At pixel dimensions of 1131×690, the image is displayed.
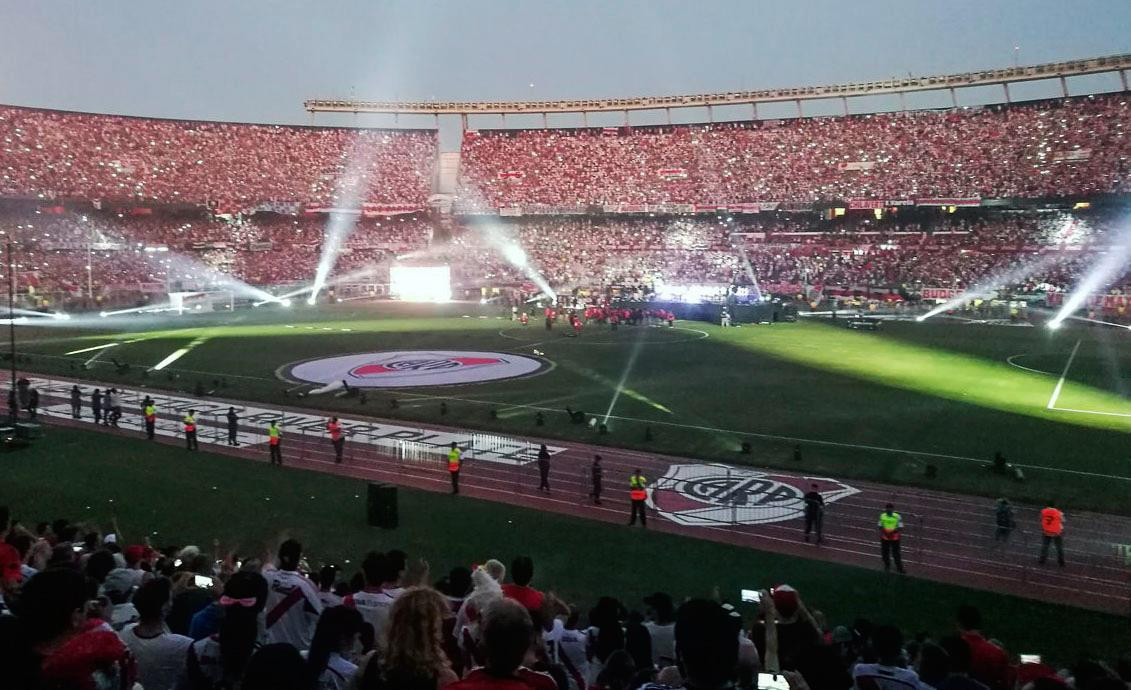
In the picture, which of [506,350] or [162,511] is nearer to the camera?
[162,511]

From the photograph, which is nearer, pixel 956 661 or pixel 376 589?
pixel 956 661

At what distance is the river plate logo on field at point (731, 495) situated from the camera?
666 inches

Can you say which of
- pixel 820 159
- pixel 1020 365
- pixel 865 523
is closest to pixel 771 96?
pixel 820 159

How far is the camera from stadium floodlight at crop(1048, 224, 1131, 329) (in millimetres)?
59188

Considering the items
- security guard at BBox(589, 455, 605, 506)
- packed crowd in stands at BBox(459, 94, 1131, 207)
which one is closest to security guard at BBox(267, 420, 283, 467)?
security guard at BBox(589, 455, 605, 506)

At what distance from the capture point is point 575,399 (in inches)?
1128

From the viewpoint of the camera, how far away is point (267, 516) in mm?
16969

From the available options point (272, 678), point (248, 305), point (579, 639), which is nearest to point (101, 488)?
point (579, 639)

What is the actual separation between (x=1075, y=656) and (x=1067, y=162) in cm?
7238

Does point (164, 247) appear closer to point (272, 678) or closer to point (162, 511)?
point (162, 511)

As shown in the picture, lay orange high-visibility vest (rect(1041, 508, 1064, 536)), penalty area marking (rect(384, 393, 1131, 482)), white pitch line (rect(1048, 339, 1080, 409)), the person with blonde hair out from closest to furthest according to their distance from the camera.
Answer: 1. the person with blonde hair
2. orange high-visibility vest (rect(1041, 508, 1064, 536))
3. penalty area marking (rect(384, 393, 1131, 482))
4. white pitch line (rect(1048, 339, 1080, 409))

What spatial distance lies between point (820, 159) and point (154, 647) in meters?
86.3

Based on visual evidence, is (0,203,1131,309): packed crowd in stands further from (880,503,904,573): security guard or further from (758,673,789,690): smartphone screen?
(758,673,789,690): smartphone screen

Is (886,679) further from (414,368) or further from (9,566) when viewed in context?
(414,368)
